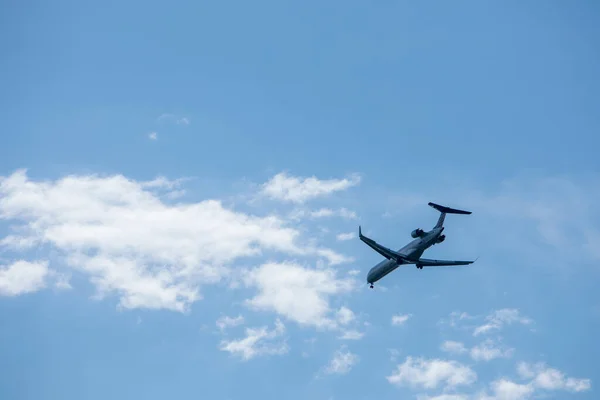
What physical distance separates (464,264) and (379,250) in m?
13.7

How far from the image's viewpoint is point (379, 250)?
393 feet

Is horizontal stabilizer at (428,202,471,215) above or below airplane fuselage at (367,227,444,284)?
above

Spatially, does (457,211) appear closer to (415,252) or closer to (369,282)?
(415,252)

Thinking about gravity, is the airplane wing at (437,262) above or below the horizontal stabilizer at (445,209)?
below

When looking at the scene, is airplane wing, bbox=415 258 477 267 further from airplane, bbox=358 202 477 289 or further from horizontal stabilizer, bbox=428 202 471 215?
horizontal stabilizer, bbox=428 202 471 215

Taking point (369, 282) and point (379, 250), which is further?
point (369, 282)

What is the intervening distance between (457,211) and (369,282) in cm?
2113

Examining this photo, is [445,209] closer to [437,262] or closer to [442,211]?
[442,211]

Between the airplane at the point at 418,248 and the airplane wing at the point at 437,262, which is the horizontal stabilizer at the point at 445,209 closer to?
the airplane at the point at 418,248

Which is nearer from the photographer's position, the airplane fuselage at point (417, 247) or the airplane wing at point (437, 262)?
the airplane fuselage at point (417, 247)

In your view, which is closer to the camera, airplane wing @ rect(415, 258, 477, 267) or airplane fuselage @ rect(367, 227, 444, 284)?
airplane fuselage @ rect(367, 227, 444, 284)

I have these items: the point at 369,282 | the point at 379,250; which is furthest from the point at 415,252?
the point at 369,282

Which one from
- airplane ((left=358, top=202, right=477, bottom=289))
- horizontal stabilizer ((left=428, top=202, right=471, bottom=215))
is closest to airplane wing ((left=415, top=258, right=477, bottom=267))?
airplane ((left=358, top=202, right=477, bottom=289))

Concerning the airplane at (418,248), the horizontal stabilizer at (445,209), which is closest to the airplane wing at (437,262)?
→ the airplane at (418,248)
